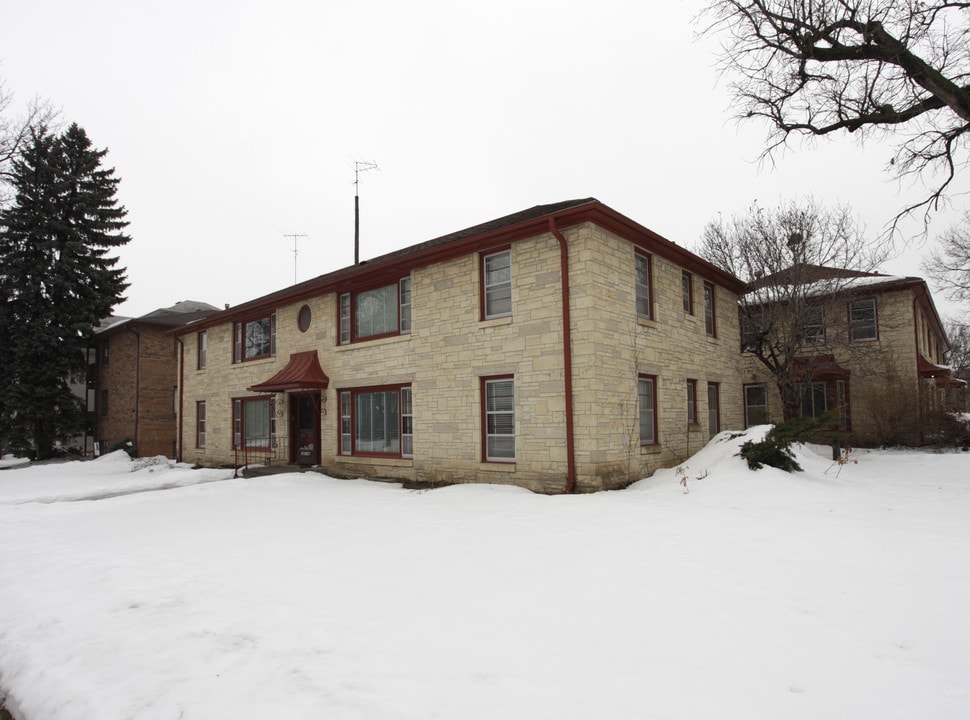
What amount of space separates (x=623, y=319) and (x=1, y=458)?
33.3 metres

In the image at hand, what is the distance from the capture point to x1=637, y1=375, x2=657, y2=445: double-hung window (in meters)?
11.9

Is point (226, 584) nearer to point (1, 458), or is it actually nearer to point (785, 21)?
point (785, 21)

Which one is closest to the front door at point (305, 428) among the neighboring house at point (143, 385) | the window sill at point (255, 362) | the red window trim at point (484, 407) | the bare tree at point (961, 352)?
the window sill at point (255, 362)

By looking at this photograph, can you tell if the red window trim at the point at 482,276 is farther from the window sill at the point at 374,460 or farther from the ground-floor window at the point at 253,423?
the ground-floor window at the point at 253,423

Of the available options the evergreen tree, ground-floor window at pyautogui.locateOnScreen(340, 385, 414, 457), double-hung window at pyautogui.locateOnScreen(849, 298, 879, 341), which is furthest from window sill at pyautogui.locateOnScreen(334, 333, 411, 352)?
the evergreen tree

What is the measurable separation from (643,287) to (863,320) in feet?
36.2

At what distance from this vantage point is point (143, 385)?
90.0ft

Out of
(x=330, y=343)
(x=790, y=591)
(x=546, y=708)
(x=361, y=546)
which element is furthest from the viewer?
(x=330, y=343)

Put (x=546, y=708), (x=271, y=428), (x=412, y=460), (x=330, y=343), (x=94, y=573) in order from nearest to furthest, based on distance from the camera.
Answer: (x=546, y=708) < (x=94, y=573) < (x=412, y=460) < (x=330, y=343) < (x=271, y=428)

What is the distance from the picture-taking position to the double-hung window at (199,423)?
20938mm

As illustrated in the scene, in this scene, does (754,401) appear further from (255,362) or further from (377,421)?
(255,362)

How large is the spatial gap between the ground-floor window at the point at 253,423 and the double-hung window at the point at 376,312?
4218 millimetres

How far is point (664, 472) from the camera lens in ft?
38.1

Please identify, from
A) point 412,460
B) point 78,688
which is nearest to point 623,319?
point 412,460
